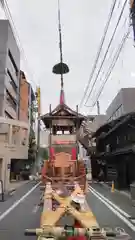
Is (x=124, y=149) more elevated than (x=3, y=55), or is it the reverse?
(x=3, y=55)

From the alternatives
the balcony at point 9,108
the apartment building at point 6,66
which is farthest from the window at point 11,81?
the balcony at point 9,108

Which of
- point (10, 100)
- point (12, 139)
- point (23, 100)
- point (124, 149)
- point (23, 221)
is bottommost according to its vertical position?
point (23, 221)

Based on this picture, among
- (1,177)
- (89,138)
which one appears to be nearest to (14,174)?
(89,138)

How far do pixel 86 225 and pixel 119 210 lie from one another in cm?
790

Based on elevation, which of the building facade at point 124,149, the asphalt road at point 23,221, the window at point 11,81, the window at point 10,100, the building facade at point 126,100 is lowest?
the asphalt road at point 23,221

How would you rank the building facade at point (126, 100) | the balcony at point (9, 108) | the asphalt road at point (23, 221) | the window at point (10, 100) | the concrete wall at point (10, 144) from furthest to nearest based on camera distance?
the window at point (10, 100), the balcony at point (9, 108), the building facade at point (126, 100), the concrete wall at point (10, 144), the asphalt road at point (23, 221)

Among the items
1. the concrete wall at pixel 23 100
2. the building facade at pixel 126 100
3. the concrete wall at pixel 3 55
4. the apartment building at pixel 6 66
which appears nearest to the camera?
the building facade at pixel 126 100

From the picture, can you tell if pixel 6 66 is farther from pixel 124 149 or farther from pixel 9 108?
pixel 124 149

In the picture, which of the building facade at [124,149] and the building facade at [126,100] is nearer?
the building facade at [124,149]

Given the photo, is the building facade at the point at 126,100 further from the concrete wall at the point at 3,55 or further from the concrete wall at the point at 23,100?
the concrete wall at the point at 23,100

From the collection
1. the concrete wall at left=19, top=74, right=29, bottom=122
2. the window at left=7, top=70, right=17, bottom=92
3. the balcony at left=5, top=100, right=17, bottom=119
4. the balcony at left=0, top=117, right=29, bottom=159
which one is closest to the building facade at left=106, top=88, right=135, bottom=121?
the balcony at left=0, top=117, right=29, bottom=159

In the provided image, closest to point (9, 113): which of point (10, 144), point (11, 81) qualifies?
point (11, 81)

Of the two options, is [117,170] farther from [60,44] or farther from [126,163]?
[60,44]

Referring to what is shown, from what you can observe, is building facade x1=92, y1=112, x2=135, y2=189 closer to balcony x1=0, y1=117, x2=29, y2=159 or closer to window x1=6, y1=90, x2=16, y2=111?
balcony x1=0, y1=117, x2=29, y2=159
